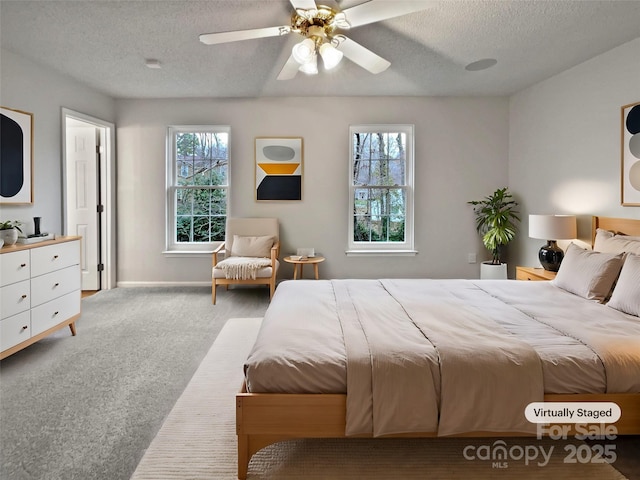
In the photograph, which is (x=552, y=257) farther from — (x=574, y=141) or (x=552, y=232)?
(x=574, y=141)

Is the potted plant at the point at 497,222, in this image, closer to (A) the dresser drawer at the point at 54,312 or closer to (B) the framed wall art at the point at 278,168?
(B) the framed wall art at the point at 278,168

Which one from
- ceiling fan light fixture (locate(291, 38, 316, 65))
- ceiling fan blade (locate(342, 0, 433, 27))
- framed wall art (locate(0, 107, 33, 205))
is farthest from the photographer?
framed wall art (locate(0, 107, 33, 205))

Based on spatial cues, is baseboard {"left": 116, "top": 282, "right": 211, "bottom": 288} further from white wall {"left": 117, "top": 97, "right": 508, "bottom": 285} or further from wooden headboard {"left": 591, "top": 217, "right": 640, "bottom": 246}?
wooden headboard {"left": 591, "top": 217, "right": 640, "bottom": 246}

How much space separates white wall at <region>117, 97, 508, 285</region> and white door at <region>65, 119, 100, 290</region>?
306 millimetres

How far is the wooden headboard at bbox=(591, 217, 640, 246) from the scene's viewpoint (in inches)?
126

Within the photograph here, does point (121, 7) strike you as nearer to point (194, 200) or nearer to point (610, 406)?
point (194, 200)

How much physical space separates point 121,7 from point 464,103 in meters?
4.16

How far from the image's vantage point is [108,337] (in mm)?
3426

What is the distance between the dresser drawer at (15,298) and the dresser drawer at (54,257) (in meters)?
0.14

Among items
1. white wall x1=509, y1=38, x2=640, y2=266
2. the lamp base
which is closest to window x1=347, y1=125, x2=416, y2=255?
white wall x1=509, y1=38, x2=640, y2=266

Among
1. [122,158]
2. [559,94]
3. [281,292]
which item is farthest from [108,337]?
[559,94]

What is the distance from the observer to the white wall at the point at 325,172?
17.1 ft

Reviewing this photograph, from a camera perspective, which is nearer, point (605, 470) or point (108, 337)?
point (605, 470)

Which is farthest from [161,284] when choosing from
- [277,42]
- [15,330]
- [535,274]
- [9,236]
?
[535,274]
